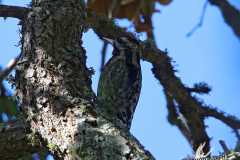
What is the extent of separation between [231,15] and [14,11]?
2.24 meters

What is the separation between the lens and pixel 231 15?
2.06 meters

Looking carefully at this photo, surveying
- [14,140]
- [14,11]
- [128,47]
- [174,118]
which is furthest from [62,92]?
[174,118]

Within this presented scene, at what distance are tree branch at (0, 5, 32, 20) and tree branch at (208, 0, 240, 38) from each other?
193 centimetres

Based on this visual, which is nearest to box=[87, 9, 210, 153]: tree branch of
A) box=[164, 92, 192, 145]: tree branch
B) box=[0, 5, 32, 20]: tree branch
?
box=[164, 92, 192, 145]: tree branch

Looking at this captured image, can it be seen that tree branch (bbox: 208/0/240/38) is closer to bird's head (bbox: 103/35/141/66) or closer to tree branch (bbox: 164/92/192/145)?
bird's head (bbox: 103/35/141/66)

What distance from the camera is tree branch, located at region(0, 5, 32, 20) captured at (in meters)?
3.12

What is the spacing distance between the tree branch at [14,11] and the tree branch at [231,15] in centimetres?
193

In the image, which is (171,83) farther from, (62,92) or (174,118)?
(62,92)

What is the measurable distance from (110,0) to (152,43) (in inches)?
31.3

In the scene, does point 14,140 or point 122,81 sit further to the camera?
point 122,81

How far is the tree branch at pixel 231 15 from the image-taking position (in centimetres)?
171

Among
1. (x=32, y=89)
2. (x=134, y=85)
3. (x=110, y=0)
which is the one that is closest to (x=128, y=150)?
(x=32, y=89)

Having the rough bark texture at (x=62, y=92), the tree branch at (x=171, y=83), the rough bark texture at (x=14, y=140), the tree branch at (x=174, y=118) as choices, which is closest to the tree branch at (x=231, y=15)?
the rough bark texture at (x=62, y=92)

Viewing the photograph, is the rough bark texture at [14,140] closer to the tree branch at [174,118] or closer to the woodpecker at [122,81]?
the woodpecker at [122,81]
